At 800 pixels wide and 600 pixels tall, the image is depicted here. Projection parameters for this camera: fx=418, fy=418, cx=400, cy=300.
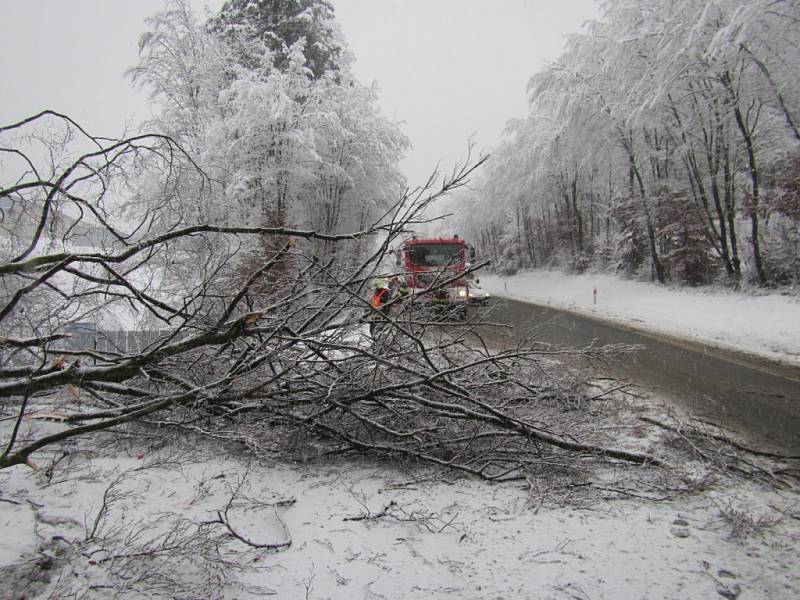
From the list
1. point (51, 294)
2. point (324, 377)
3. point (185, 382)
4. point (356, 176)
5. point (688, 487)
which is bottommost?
point (688, 487)

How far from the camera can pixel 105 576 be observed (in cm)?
194

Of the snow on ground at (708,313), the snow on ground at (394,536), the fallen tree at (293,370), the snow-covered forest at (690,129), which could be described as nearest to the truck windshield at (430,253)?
the snow on ground at (708,313)

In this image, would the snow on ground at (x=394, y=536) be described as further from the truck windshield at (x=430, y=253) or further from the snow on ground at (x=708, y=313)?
the truck windshield at (x=430, y=253)

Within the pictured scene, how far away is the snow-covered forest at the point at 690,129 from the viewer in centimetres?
A: 1119

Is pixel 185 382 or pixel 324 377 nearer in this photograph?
pixel 185 382

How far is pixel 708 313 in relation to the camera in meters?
11.7

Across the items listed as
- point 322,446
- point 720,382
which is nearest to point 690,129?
point 720,382

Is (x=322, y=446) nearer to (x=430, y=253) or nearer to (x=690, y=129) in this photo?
(x=430, y=253)

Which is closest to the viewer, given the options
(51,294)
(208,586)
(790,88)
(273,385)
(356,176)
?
(208,586)

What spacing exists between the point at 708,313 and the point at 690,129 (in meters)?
7.23

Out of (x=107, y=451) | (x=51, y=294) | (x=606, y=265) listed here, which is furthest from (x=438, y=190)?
(x=606, y=265)

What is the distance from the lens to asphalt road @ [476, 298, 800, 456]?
408 centimetres

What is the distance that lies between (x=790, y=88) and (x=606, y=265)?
43.5 ft

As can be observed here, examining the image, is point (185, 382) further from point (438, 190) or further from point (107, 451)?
point (438, 190)
